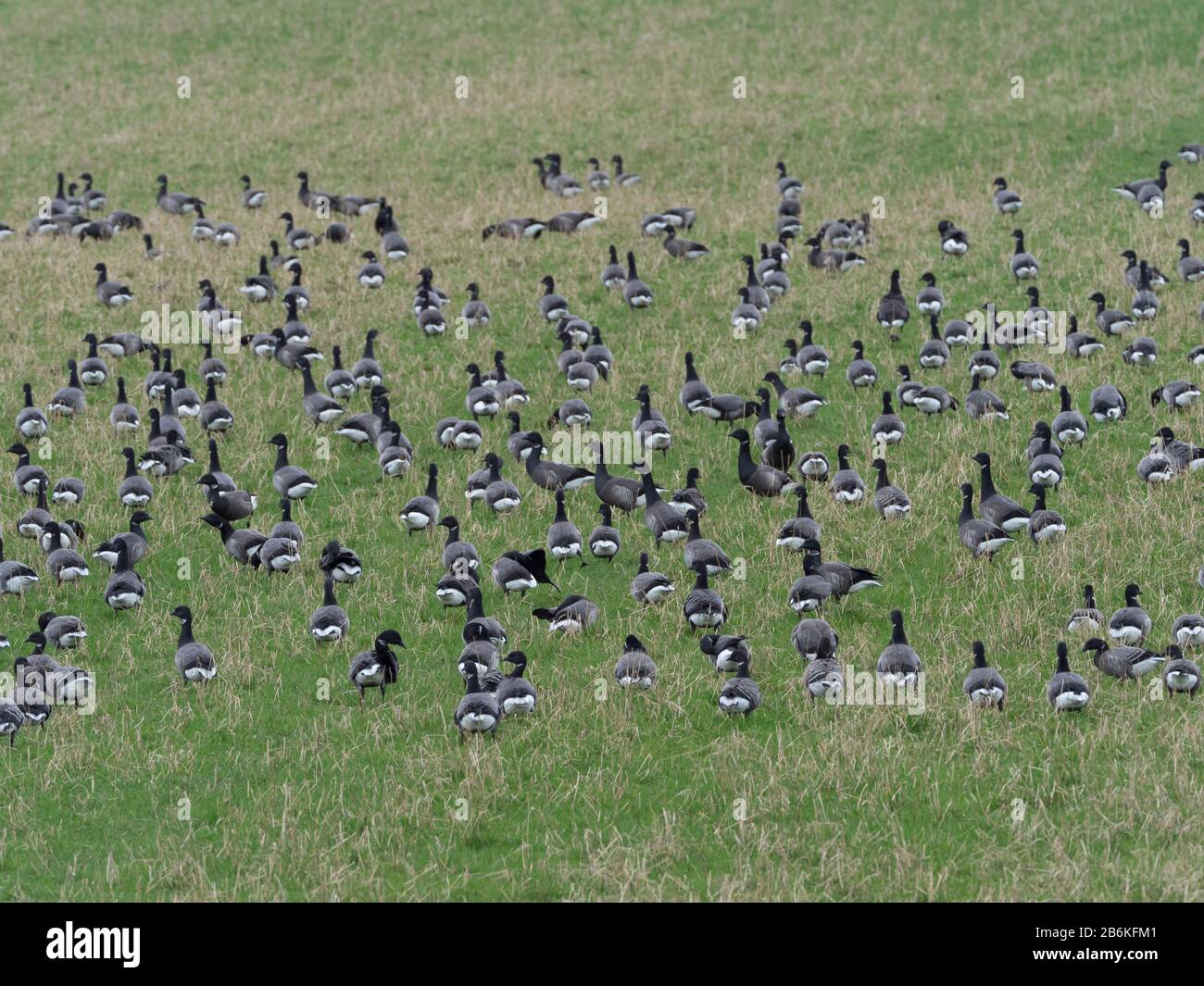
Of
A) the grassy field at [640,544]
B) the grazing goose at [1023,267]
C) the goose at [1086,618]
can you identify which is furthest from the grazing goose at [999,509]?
Result: the grazing goose at [1023,267]

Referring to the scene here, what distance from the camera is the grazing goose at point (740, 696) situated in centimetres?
1723

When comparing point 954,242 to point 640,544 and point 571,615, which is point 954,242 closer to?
point 640,544

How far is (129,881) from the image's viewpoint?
14.5 m

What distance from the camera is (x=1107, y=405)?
26.2 meters

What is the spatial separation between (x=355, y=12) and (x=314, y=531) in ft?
157

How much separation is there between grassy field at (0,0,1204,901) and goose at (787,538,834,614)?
376mm

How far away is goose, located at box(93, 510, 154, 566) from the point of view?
22.1m

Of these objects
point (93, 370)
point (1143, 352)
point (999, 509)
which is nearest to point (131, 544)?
point (93, 370)

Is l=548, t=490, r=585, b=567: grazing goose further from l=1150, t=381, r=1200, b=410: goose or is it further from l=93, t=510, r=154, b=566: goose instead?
l=1150, t=381, r=1200, b=410: goose

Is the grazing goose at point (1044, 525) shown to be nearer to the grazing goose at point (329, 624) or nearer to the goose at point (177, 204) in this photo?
the grazing goose at point (329, 624)

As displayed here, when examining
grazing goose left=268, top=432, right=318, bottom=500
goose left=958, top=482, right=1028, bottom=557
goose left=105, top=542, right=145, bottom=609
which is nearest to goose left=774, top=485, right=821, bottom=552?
goose left=958, top=482, right=1028, bottom=557

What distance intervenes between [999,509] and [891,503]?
1.61 meters

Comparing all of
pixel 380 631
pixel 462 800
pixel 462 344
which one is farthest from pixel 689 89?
pixel 462 800

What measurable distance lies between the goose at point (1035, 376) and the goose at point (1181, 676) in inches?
450
